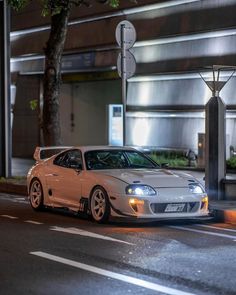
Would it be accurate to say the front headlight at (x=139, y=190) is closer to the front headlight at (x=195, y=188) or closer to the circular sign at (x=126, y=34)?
the front headlight at (x=195, y=188)

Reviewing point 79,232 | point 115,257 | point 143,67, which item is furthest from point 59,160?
point 143,67

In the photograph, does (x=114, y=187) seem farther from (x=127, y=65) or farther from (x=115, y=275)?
(x=127, y=65)

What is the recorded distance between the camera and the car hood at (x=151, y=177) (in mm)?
10723

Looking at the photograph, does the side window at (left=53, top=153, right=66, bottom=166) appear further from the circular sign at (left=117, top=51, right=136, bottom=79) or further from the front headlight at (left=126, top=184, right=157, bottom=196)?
the circular sign at (left=117, top=51, right=136, bottom=79)

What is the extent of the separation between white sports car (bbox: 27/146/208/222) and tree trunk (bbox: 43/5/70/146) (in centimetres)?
431

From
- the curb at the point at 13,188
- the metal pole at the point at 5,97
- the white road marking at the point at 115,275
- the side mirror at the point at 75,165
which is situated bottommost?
the white road marking at the point at 115,275

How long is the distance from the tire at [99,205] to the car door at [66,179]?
0.50m

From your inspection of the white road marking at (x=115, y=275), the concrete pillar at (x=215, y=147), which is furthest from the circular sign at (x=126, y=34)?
the white road marking at (x=115, y=275)

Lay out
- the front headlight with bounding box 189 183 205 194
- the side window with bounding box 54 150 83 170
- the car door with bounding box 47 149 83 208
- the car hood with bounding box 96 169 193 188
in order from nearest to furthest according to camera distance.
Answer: the car hood with bounding box 96 169 193 188
the front headlight with bounding box 189 183 205 194
the car door with bounding box 47 149 83 208
the side window with bounding box 54 150 83 170

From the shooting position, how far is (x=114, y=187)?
10.7 m

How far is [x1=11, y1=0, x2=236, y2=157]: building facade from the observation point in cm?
1970

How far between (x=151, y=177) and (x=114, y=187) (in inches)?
25.9

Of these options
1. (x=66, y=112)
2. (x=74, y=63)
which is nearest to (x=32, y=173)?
(x=74, y=63)

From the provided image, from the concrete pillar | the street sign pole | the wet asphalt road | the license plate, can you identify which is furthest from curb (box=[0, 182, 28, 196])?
the license plate
